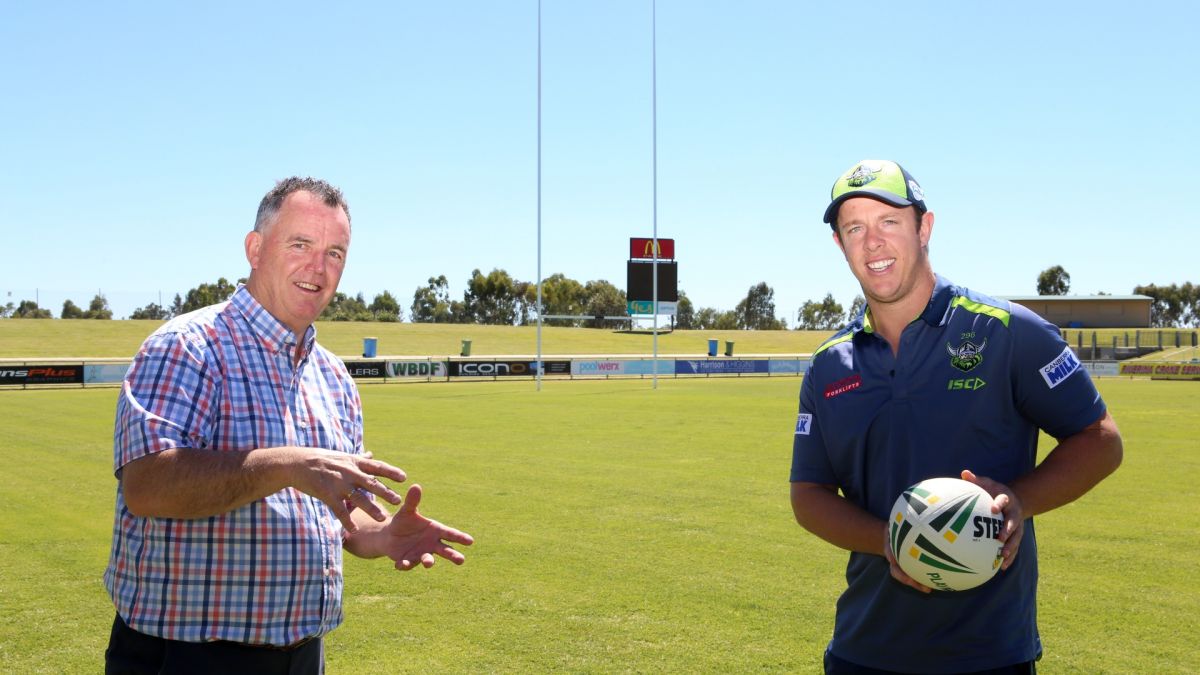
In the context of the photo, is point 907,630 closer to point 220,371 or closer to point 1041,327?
point 1041,327

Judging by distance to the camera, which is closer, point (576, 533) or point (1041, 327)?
point (1041, 327)

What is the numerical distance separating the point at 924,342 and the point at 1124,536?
27.6 feet

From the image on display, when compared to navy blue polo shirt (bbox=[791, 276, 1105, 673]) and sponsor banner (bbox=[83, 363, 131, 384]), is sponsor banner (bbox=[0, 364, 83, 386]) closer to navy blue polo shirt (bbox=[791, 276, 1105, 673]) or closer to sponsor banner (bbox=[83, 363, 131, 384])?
sponsor banner (bbox=[83, 363, 131, 384])

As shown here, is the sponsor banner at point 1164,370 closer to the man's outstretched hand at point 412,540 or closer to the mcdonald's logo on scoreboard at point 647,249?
the mcdonald's logo on scoreboard at point 647,249

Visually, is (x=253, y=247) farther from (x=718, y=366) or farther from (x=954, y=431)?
(x=718, y=366)

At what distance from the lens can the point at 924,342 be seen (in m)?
3.22

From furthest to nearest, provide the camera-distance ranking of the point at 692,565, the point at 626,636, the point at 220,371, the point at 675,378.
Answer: the point at 675,378 < the point at 692,565 < the point at 626,636 < the point at 220,371

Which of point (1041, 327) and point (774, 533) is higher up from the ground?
point (1041, 327)

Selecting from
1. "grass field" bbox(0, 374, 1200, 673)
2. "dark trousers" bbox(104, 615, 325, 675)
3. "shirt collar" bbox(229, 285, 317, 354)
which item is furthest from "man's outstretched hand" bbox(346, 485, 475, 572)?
"grass field" bbox(0, 374, 1200, 673)

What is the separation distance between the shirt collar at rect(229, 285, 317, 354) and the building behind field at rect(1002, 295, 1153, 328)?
11107cm

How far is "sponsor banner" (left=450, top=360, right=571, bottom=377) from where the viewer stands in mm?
50812

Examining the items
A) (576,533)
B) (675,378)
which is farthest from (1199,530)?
(675,378)

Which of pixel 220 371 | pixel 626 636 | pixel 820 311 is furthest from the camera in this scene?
pixel 820 311

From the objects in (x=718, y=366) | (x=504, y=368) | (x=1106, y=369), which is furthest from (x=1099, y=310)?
(x=504, y=368)
